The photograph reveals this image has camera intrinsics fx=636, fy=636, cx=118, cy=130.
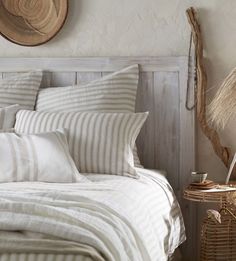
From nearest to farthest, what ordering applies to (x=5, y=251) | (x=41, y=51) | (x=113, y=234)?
(x=5, y=251)
(x=113, y=234)
(x=41, y=51)

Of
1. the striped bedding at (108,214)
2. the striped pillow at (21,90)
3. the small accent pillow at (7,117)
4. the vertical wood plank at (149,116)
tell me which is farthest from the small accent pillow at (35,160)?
the vertical wood plank at (149,116)

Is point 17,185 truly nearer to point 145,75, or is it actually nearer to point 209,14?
point 145,75

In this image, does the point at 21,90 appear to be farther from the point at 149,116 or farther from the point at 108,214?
the point at 108,214

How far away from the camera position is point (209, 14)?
3.37 meters

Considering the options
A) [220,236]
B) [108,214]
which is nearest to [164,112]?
[220,236]

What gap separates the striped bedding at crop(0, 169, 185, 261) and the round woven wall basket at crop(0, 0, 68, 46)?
0.98 m

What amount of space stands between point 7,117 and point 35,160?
51cm

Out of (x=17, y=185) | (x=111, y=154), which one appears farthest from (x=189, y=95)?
(x=17, y=185)

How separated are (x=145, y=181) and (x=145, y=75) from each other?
0.71 m

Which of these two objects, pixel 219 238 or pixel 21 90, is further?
pixel 21 90

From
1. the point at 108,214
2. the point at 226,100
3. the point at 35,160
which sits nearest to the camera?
the point at 108,214

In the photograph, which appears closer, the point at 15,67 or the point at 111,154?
the point at 111,154

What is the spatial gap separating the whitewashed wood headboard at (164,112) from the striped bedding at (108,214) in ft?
1.16

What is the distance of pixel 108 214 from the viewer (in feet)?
6.95
